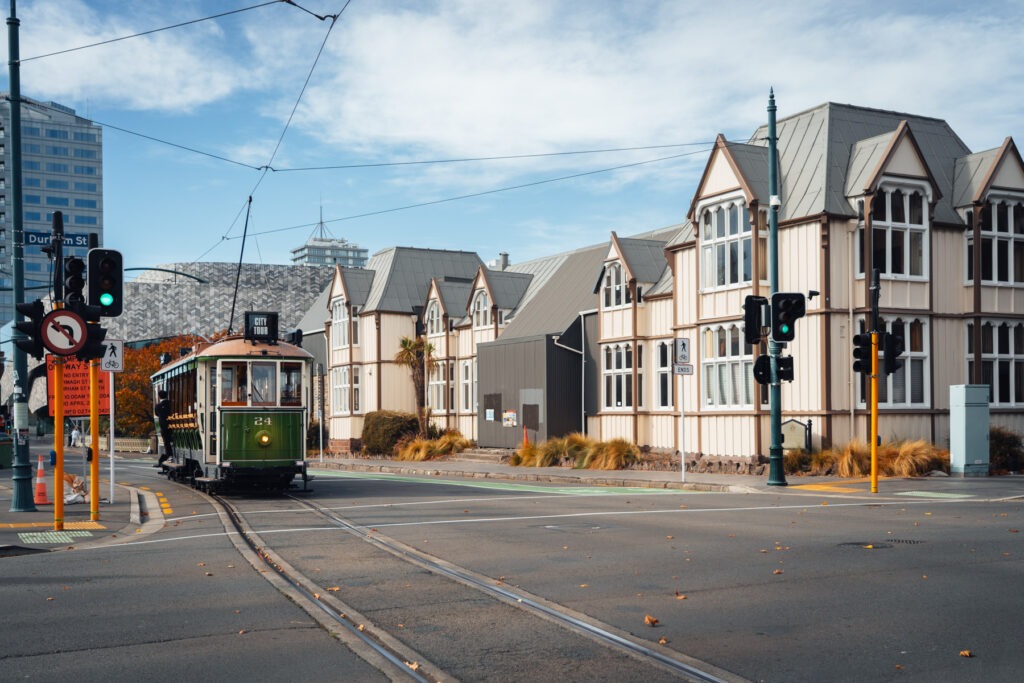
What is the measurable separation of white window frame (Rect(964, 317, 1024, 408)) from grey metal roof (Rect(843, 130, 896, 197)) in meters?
5.15

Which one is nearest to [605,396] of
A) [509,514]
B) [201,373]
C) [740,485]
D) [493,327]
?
[493,327]

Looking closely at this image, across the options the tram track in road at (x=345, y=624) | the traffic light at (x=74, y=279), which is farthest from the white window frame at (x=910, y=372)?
the traffic light at (x=74, y=279)

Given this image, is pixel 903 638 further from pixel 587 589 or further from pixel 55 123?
pixel 55 123

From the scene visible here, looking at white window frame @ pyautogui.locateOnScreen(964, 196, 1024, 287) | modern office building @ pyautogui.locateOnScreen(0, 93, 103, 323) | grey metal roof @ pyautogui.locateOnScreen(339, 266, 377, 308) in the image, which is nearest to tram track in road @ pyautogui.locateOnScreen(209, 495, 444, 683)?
white window frame @ pyautogui.locateOnScreen(964, 196, 1024, 287)

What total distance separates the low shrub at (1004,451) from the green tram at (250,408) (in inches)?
664

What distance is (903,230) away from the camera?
89.7ft

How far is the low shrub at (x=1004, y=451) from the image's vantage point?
26073mm

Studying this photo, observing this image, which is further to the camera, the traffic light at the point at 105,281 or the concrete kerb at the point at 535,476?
the concrete kerb at the point at 535,476

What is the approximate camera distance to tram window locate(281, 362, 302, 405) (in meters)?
22.3

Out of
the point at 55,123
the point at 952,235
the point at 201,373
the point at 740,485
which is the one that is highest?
the point at 55,123

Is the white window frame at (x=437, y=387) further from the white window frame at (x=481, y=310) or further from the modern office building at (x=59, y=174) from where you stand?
the modern office building at (x=59, y=174)

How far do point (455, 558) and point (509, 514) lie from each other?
5242mm

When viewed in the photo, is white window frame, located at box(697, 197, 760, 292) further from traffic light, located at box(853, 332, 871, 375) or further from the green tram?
the green tram

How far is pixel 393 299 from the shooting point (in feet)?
169
